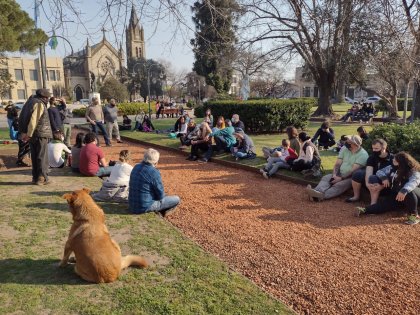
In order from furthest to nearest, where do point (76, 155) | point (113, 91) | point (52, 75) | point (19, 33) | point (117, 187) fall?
point (52, 75) → point (113, 91) → point (19, 33) → point (76, 155) → point (117, 187)

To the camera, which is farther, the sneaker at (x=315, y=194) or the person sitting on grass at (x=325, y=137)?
the person sitting on grass at (x=325, y=137)

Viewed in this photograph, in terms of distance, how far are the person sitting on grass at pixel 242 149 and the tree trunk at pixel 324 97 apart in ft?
53.5

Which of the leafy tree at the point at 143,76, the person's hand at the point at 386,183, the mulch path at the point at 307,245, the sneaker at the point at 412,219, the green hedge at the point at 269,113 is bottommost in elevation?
the mulch path at the point at 307,245

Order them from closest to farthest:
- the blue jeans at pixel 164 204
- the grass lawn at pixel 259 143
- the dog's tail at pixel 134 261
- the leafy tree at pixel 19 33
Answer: the dog's tail at pixel 134 261, the blue jeans at pixel 164 204, the grass lawn at pixel 259 143, the leafy tree at pixel 19 33

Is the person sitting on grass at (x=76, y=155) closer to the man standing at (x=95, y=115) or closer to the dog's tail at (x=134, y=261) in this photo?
the man standing at (x=95, y=115)

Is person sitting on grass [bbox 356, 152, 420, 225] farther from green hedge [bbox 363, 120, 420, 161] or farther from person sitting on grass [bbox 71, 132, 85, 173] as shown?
person sitting on grass [bbox 71, 132, 85, 173]

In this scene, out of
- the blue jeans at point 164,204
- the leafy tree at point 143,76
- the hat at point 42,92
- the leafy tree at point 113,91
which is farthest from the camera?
the leafy tree at point 143,76

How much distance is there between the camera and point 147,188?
5621 millimetres

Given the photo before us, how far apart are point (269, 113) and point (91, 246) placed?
513 inches

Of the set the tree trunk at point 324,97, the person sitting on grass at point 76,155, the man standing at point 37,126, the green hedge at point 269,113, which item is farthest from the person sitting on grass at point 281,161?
the tree trunk at point 324,97

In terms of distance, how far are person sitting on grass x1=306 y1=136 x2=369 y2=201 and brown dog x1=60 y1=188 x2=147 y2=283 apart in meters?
4.37

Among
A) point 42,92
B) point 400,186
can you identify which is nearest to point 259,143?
point 400,186

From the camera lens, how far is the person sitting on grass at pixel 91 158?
8180 mm

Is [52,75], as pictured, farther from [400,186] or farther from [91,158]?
[400,186]
